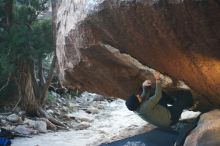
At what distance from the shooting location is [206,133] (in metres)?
4.91

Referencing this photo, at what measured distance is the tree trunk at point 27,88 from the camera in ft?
41.7

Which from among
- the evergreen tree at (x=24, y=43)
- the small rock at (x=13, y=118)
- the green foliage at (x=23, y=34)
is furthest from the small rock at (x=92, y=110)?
the green foliage at (x=23, y=34)

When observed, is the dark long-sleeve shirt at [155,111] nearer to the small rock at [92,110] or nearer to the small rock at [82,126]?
the small rock at [82,126]

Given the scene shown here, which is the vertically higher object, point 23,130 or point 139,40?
point 139,40

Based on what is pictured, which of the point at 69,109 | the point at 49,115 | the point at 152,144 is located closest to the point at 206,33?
the point at 152,144

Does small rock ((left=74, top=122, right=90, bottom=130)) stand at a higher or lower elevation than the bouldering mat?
lower

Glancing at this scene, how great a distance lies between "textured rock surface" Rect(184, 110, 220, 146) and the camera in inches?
188

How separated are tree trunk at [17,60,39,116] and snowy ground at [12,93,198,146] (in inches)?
79.7

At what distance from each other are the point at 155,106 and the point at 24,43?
627cm

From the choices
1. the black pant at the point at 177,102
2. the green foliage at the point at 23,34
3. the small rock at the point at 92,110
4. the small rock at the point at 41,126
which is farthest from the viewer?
the small rock at the point at 92,110

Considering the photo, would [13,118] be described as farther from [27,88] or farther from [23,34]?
[23,34]

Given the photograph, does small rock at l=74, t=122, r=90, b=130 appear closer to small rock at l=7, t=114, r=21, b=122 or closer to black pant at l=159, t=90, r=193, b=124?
small rock at l=7, t=114, r=21, b=122

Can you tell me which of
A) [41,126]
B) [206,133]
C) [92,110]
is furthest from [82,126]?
[206,133]

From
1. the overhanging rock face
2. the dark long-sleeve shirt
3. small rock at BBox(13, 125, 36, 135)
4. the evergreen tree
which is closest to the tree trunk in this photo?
the evergreen tree
